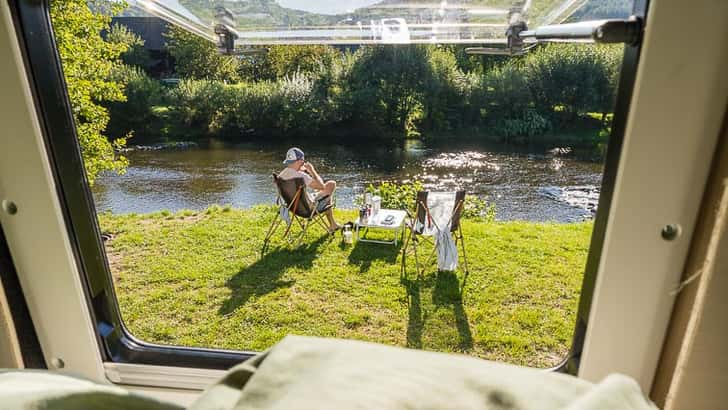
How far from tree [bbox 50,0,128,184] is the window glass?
2 cm

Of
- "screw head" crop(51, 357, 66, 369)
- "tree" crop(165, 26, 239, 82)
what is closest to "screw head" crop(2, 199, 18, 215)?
"screw head" crop(51, 357, 66, 369)

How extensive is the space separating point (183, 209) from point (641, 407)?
5279 mm

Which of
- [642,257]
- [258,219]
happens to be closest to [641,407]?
[642,257]

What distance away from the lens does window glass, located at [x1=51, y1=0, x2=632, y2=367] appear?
167cm

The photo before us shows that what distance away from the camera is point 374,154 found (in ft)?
24.7

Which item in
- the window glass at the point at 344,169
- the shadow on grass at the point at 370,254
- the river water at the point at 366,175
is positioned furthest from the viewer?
the river water at the point at 366,175

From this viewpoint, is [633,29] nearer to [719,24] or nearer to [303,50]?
[719,24]

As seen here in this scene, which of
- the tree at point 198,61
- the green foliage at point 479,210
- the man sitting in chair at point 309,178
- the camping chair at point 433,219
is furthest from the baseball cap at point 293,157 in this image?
the tree at point 198,61

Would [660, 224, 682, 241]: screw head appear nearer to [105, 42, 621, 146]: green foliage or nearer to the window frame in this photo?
the window frame

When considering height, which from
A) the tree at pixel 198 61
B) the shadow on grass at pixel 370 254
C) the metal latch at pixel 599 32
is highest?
the tree at pixel 198 61

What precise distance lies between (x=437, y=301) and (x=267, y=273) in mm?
1387

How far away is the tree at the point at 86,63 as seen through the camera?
3.03 m

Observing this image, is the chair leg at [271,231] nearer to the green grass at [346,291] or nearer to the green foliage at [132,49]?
the green grass at [346,291]

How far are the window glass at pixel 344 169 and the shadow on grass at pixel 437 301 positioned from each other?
0.02 m
